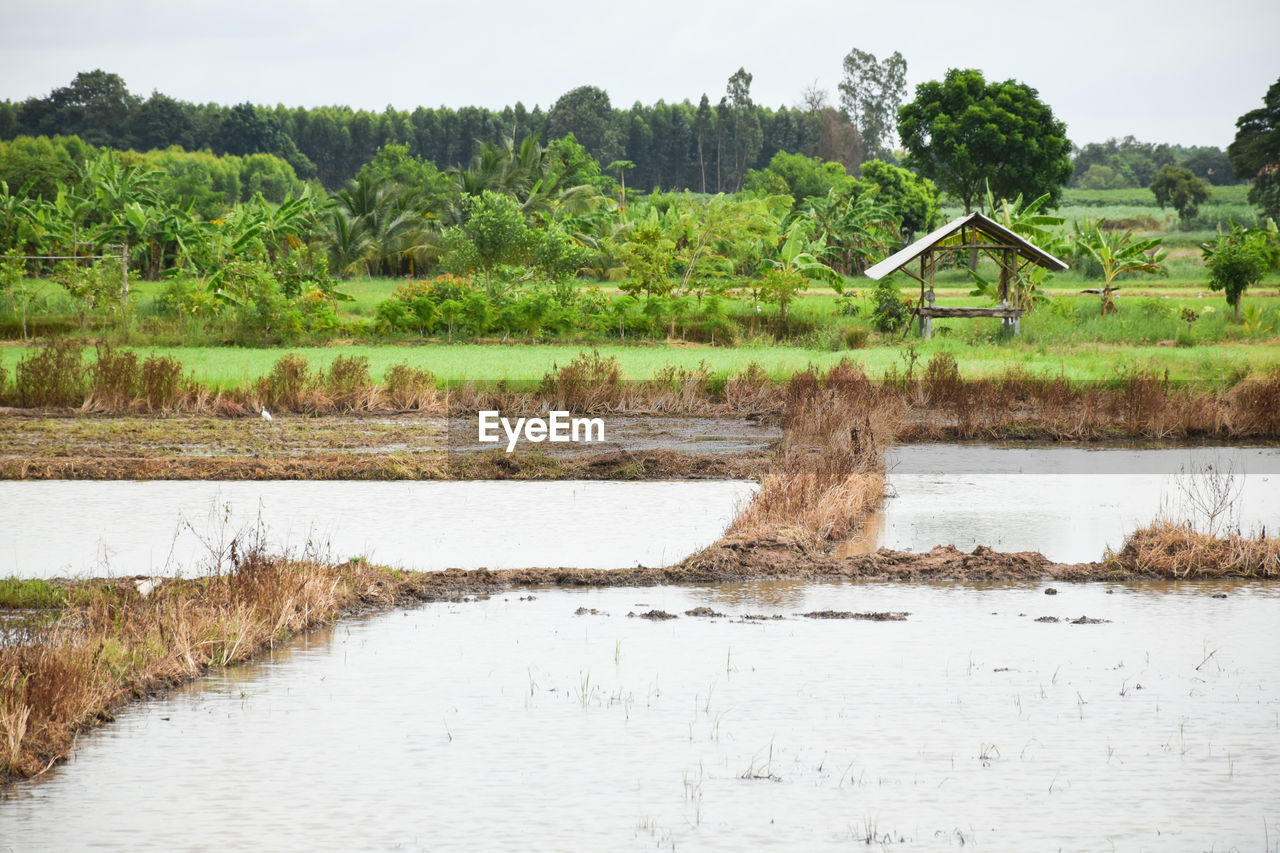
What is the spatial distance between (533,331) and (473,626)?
74.4 ft

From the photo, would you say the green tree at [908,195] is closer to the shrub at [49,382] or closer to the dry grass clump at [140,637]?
the shrub at [49,382]

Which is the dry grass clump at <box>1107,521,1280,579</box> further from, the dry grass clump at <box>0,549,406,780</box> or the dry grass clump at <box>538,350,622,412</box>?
the dry grass clump at <box>538,350,622,412</box>

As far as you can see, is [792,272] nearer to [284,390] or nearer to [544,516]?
[284,390]

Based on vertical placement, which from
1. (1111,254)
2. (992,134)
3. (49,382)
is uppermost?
(992,134)

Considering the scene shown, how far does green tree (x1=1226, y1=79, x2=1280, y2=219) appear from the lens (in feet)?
177

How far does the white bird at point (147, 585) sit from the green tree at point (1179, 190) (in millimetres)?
62024

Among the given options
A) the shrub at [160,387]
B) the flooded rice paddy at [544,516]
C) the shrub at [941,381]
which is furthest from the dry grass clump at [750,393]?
the shrub at [160,387]

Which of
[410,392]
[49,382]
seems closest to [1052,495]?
[410,392]

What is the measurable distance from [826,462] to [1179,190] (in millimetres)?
57873

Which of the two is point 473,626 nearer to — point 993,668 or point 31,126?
point 993,668

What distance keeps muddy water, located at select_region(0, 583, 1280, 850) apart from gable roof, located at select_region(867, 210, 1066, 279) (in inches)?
833

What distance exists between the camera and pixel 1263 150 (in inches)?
2122

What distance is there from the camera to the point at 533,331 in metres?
31.1

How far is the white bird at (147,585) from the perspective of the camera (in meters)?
8.55
